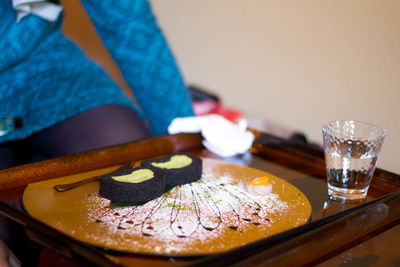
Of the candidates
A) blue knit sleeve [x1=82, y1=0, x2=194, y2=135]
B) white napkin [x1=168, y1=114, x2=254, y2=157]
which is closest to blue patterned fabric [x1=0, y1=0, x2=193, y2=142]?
blue knit sleeve [x1=82, y1=0, x2=194, y2=135]

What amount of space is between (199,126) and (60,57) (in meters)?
0.45

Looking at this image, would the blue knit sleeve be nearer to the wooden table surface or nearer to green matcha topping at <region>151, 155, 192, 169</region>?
the wooden table surface

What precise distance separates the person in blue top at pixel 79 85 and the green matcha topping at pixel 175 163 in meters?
0.30

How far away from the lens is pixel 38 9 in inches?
40.4

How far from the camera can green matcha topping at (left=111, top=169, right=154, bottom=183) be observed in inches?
24.6

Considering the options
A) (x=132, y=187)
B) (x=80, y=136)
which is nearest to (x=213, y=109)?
(x=80, y=136)

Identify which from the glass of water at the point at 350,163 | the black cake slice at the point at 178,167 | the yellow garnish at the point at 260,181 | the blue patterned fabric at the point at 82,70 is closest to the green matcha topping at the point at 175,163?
the black cake slice at the point at 178,167

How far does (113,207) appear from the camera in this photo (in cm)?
58

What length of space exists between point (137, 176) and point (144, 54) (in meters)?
0.56

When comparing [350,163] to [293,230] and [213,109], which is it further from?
[213,109]

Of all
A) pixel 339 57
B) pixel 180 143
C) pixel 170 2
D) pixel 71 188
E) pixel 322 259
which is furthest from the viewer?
pixel 170 2

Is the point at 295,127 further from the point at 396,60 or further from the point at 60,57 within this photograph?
the point at 60,57

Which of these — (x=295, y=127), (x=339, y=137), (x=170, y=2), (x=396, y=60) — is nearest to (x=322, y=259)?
(x=339, y=137)

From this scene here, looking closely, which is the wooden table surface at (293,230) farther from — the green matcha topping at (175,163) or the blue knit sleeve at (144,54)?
the blue knit sleeve at (144,54)
